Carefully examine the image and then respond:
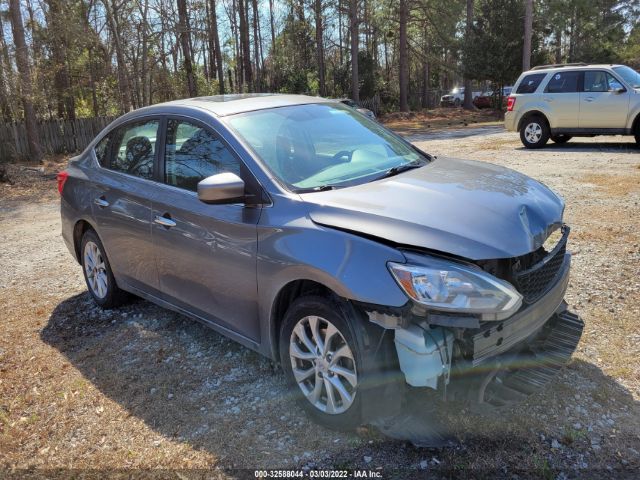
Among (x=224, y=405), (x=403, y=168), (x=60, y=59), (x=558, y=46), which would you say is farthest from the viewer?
(x=558, y=46)

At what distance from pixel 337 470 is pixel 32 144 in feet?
57.2

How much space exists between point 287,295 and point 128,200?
1838 millimetres

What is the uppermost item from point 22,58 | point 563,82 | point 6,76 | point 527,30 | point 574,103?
point 527,30

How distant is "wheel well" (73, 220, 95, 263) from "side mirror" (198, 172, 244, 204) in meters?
2.32

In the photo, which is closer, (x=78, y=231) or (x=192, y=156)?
(x=192, y=156)

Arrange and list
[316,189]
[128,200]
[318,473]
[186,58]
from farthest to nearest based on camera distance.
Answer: [186,58] < [128,200] < [316,189] < [318,473]

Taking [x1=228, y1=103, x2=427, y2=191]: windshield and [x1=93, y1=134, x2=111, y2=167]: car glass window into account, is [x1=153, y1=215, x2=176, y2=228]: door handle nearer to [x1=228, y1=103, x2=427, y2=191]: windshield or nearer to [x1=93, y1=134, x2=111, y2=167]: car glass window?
[x1=228, y1=103, x2=427, y2=191]: windshield

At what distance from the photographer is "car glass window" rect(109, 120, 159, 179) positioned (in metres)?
4.23

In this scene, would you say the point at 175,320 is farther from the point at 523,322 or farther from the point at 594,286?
the point at 594,286

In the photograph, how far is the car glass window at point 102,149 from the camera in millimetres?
4863

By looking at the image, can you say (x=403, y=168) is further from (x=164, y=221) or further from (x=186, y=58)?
(x=186, y=58)

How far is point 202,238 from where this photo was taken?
11.7ft

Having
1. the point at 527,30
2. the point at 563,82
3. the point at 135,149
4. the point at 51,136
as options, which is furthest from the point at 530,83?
the point at 51,136

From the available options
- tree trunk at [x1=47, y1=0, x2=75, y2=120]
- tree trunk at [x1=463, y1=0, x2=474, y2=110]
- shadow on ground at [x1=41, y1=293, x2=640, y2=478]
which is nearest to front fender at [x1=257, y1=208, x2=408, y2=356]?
shadow on ground at [x1=41, y1=293, x2=640, y2=478]
